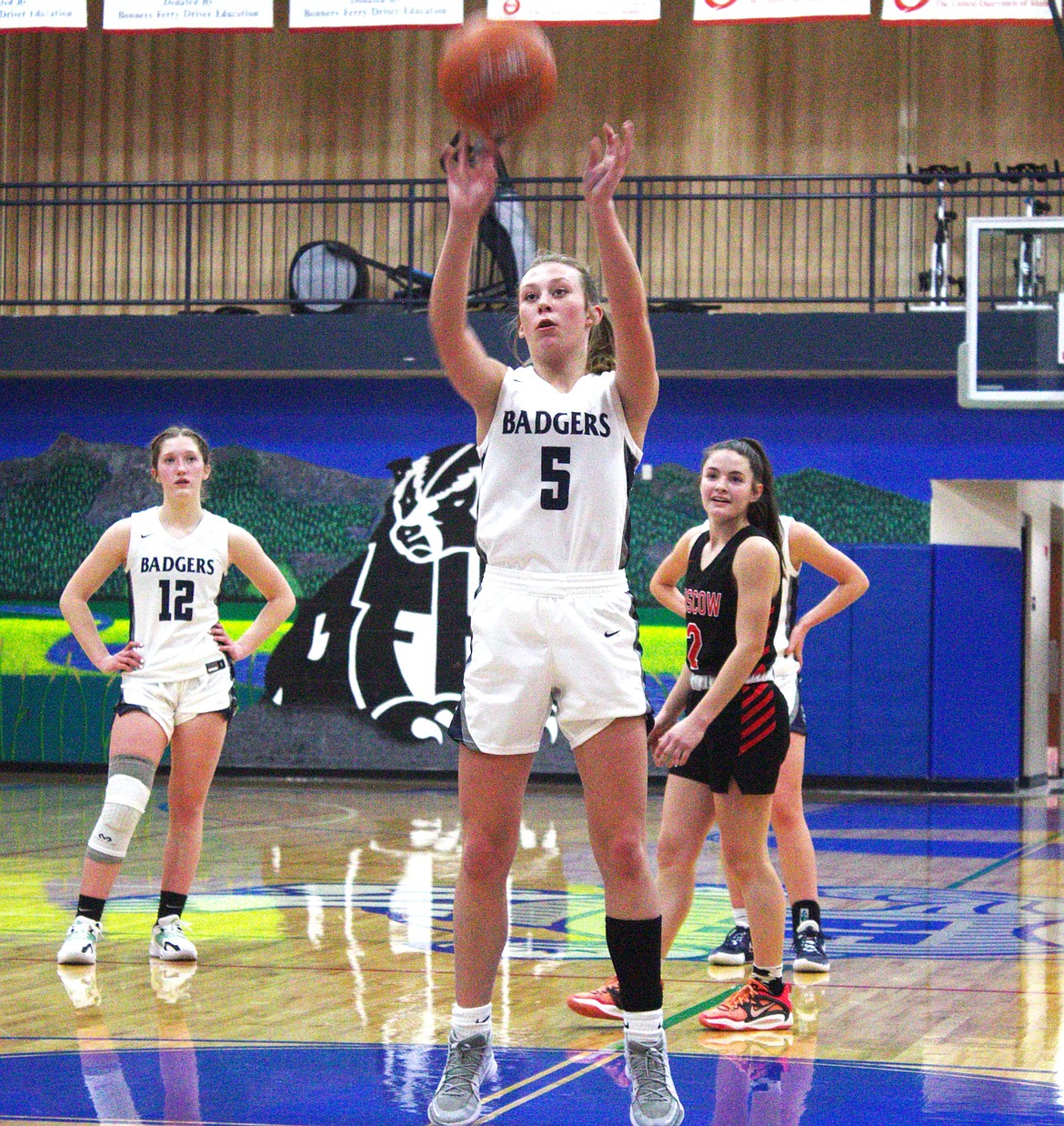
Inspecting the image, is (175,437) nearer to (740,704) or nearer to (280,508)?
(740,704)

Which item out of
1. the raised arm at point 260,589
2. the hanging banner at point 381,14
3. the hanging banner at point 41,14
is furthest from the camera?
the hanging banner at point 41,14

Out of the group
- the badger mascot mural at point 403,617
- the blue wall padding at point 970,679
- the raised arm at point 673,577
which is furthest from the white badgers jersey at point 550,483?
the blue wall padding at point 970,679

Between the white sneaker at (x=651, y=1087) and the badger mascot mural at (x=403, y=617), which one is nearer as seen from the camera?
the white sneaker at (x=651, y=1087)

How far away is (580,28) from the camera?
15.2 meters

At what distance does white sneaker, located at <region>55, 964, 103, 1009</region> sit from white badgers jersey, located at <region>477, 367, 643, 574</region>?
2.15 metres

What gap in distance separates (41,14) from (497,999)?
10241mm

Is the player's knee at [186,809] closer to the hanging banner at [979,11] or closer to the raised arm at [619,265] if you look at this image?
the raised arm at [619,265]

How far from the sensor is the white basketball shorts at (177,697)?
5609 millimetres

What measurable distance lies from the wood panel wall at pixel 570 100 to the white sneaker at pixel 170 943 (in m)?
10.9

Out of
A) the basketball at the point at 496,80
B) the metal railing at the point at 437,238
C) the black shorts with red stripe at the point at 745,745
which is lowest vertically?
the black shorts with red stripe at the point at 745,745

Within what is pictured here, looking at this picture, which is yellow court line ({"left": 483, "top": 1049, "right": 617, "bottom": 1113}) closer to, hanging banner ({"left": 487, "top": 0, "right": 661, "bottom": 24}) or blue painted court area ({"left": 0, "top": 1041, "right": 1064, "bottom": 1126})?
blue painted court area ({"left": 0, "top": 1041, "right": 1064, "bottom": 1126})

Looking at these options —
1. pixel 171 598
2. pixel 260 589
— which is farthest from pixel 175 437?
pixel 260 589

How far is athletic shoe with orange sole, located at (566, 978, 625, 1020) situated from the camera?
181 inches

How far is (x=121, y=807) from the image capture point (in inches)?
217
